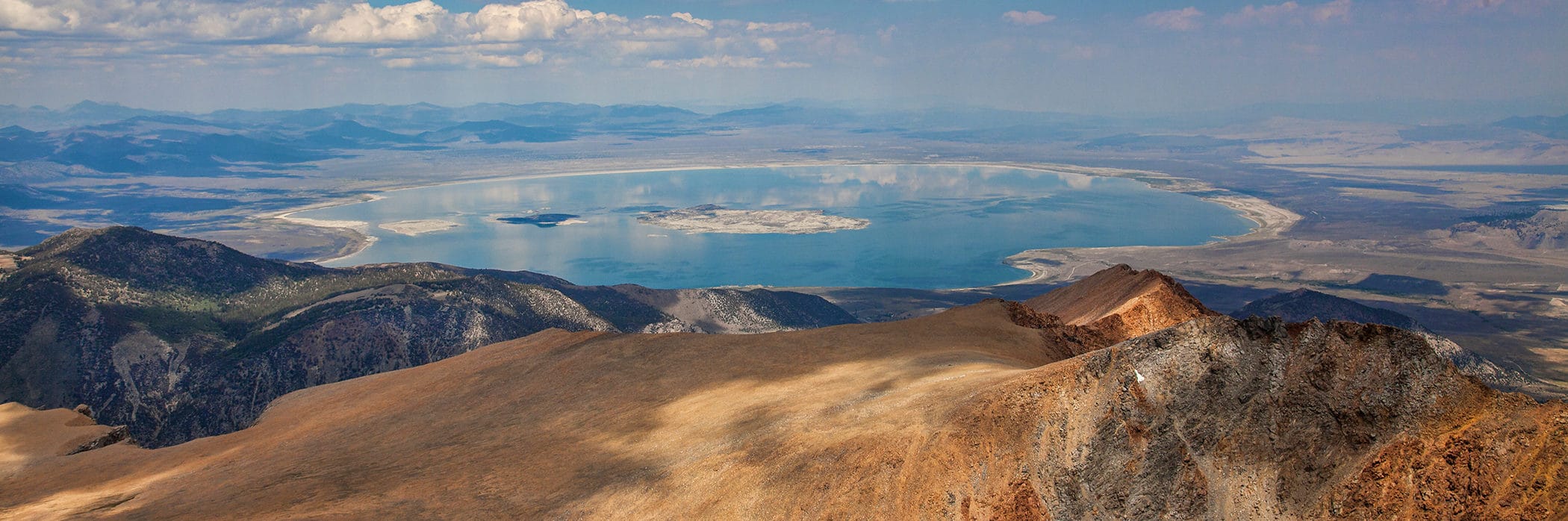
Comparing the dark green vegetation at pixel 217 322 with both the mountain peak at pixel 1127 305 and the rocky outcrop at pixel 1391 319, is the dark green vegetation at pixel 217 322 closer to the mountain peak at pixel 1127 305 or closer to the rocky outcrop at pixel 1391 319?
the mountain peak at pixel 1127 305

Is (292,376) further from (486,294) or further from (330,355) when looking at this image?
(486,294)

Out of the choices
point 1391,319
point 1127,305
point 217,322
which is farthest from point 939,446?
point 1391,319

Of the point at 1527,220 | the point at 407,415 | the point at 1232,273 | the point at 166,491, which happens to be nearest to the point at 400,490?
the point at 166,491

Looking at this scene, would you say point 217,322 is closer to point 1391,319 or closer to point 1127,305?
point 1127,305

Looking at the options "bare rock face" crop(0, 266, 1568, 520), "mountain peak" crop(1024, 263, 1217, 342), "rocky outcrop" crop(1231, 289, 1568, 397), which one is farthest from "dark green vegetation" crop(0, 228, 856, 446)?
"rocky outcrop" crop(1231, 289, 1568, 397)

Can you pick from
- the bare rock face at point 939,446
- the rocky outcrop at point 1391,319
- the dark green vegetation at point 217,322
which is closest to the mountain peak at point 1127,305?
the bare rock face at point 939,446

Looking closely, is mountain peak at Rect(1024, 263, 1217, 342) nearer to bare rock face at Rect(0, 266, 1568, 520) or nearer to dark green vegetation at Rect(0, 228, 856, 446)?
bare rock face at Rect(0, 266, 1568, 520)
